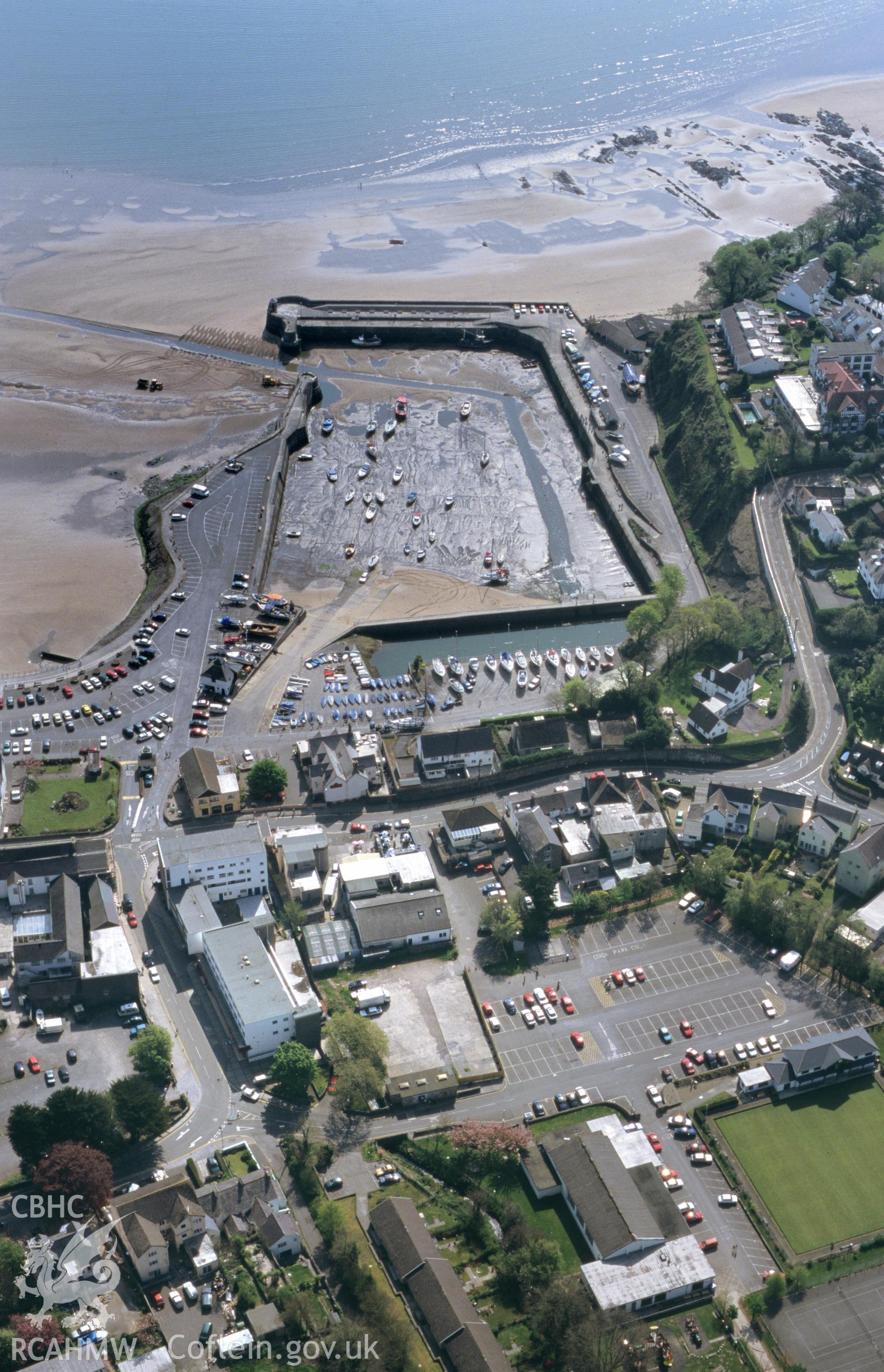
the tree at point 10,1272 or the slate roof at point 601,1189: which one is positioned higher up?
the tree at point 10,1272

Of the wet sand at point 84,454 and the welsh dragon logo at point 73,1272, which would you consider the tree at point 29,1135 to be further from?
the wet sand at point 84,454

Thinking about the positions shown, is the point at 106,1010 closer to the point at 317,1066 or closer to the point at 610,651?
the point at 317,1066

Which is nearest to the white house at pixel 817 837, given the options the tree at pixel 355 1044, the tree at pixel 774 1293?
the tree at pixel 774 1293

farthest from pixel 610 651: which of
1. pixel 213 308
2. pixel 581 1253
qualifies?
pixel 213 308

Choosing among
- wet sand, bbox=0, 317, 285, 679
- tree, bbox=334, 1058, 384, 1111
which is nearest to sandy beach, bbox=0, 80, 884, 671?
wet sand, bbox=0, 317, 285, 679

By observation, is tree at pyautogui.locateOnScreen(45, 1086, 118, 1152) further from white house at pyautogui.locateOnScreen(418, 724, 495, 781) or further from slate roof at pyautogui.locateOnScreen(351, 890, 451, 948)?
white house at pyautogui.locateOnScreen(418, 724, 495, 781)
